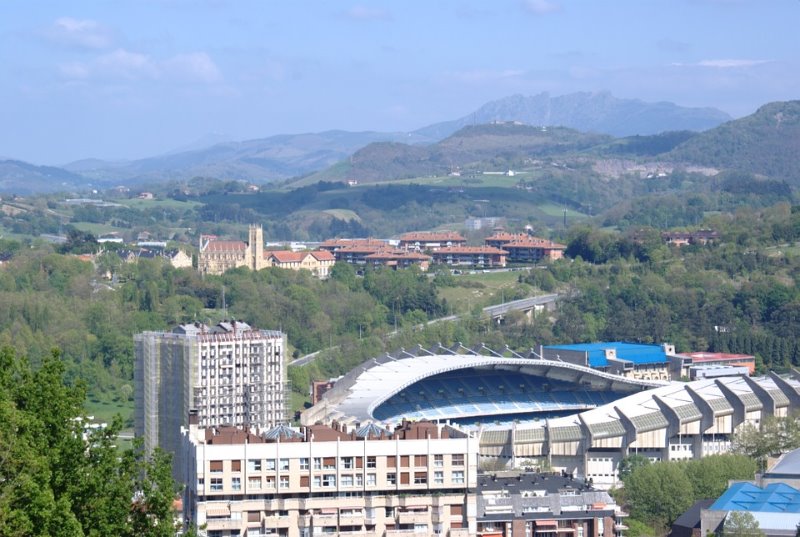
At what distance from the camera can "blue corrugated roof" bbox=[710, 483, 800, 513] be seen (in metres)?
43.8

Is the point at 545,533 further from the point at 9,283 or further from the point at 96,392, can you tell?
the point at 9,283

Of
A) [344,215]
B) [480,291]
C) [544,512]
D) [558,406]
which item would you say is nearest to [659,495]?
[544,512]

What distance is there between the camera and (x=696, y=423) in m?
66.4

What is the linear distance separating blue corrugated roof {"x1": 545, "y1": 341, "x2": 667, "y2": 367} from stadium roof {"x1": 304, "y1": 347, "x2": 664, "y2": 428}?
6.61 m

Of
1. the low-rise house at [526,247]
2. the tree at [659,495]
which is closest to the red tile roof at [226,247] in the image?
the low-rise house at [526,247]

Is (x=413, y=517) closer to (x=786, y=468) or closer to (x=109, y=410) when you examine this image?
(x=786, y=468)

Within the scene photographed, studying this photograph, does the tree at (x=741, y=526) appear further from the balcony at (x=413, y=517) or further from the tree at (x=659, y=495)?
the balcony at (x=413, y=517)

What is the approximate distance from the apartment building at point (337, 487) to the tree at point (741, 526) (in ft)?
33.0

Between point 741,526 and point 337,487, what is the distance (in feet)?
39.1

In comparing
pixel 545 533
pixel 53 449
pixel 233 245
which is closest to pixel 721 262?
pixel 233 245

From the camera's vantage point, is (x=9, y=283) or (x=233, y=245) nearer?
(x=9, y=283)

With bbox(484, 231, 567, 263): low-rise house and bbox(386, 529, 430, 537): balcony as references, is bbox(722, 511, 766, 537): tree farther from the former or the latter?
bbox(484, 231, 567, 263): low-rise house

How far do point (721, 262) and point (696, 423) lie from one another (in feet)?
143

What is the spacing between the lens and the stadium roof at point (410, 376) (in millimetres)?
63469
